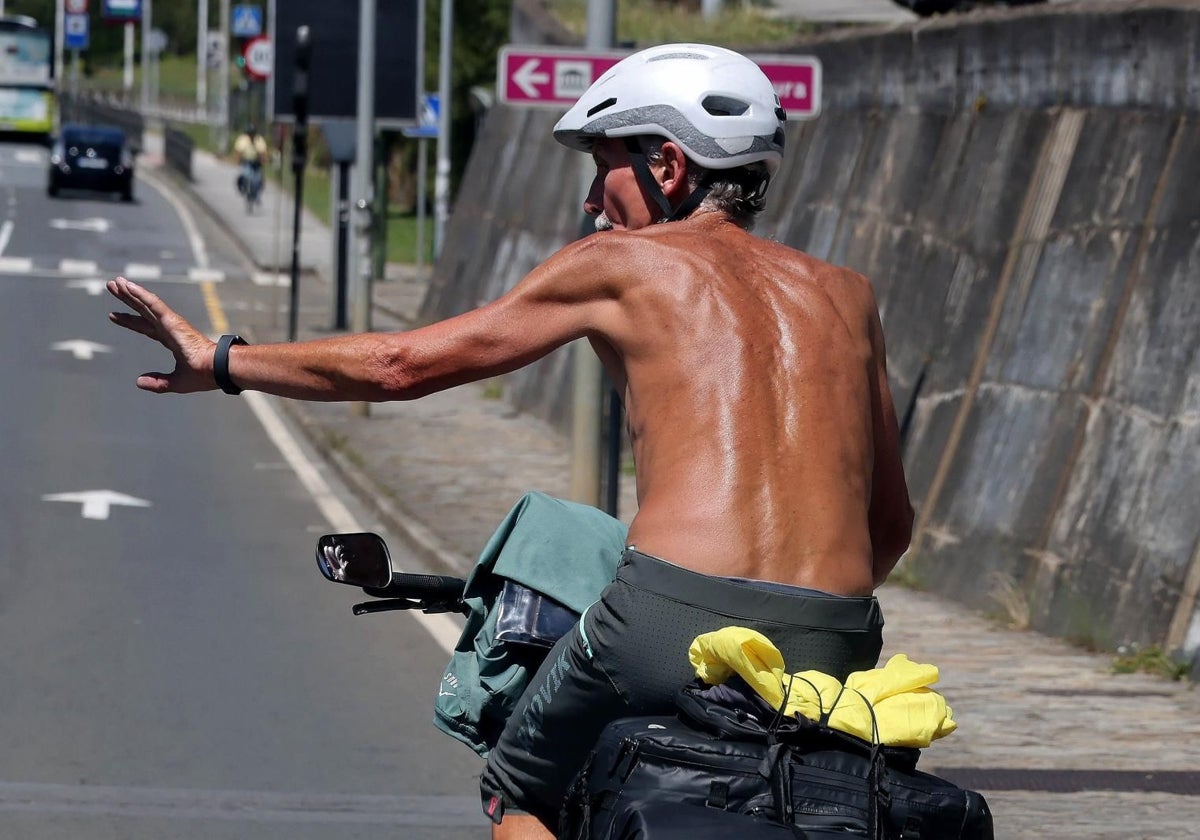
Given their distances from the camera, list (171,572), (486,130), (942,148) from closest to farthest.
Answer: (171,572)
(942,148)
(486,130)

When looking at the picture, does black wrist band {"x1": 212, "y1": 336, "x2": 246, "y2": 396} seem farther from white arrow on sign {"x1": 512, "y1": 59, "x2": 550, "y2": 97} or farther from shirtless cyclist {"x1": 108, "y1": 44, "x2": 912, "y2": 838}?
white arrow on sign {"x1": 512, "y1": 59, "x2": 550, "y2": 97}

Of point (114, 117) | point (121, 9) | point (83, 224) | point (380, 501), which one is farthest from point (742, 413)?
point (121, 9)

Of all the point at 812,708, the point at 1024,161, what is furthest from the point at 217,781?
the point at 1024,161

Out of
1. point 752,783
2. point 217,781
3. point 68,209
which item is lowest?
point 68,209

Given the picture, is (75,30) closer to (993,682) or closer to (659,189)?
(993,682)

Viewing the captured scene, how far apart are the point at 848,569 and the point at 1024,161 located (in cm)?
892

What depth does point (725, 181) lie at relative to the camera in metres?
3.44

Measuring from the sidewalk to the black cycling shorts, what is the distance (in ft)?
11.7

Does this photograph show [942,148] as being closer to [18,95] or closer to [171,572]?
[171,572]

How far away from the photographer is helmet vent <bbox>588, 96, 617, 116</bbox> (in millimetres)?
3385

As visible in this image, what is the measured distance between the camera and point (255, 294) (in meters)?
32.1

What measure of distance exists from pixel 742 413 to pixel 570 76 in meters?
8.01

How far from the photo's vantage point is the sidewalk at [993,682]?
692cm

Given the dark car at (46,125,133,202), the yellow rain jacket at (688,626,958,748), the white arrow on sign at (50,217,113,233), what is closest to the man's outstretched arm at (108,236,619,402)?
the yellow rain jacket at (688,626,958,748)
